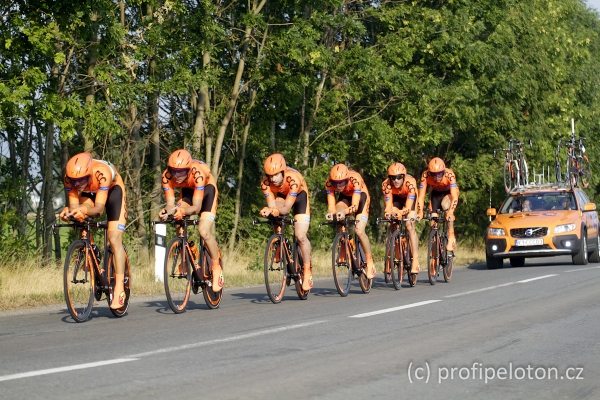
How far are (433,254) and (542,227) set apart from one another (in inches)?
250

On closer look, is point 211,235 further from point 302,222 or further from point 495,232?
point 495,232

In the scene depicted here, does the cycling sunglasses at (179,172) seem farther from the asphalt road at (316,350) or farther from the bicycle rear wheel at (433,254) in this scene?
the bicycle rear wheel at (433,254)

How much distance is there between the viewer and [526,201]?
2664 cm

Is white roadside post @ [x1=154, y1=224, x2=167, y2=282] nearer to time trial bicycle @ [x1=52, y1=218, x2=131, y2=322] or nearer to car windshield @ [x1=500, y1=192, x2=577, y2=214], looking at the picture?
time trial bicycle @ [x1=52, y1=218, x2=131, y2=322]

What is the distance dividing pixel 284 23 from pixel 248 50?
3.40 ft

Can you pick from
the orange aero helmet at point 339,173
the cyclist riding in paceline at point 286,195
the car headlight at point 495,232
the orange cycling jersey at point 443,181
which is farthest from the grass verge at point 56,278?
the orange cycling jersey at point 443,181

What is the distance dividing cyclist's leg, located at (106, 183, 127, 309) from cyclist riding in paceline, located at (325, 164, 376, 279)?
378 centimetres

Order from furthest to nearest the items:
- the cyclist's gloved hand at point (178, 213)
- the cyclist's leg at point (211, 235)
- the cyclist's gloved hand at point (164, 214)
A: the cyclist's leg at point (211, 235) → the cyclist's gloved hand at point (178, 213) → the cyclist's gloved hand at point (164, 214)

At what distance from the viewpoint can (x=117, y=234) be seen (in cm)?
1284

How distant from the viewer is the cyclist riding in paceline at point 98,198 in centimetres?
1229

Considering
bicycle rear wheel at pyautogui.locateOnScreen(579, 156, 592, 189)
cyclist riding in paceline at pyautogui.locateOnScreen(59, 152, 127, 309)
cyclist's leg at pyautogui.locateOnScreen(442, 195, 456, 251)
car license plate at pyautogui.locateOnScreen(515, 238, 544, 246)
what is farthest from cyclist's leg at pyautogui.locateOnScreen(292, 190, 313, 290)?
bicycle rear wheel at pyautogui.locateOnScreen(579, 156, 592, 189)

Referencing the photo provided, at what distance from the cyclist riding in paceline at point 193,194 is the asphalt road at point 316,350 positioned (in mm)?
774

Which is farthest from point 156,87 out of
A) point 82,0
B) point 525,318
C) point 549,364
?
point 549,364

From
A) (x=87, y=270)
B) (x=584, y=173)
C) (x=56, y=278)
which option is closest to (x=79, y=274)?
(x=87, y=270)
